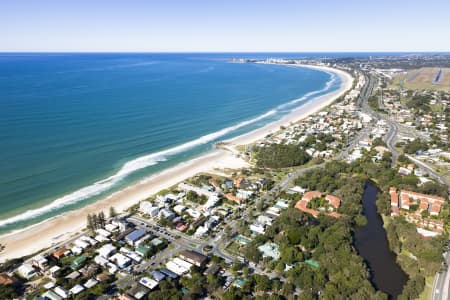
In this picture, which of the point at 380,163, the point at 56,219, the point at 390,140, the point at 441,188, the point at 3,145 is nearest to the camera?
Answer: the point at 56,219

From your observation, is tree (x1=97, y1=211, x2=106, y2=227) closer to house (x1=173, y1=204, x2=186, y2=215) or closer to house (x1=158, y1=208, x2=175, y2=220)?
house (x1=158, y1=208, x2=175, y2=220)

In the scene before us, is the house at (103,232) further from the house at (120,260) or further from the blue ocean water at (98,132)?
the blue ocean water at (98,132)

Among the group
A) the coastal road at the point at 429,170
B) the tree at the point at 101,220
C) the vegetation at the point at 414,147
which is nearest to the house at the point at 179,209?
the tree at the point at 101,220

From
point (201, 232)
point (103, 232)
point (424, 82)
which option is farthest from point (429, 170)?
point (424, 82)

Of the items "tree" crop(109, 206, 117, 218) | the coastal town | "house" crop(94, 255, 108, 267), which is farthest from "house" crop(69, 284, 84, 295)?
"tree" crop(109, 206, 117, 218)

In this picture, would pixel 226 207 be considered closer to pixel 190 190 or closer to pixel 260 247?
pixel 190 190

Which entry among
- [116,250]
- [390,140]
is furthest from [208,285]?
[390,140]

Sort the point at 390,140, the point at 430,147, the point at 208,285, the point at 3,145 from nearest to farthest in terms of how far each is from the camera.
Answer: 1. the point at 208,285
2. the point at 3,145
3. the point at 430,147
4. the point at 390,140
